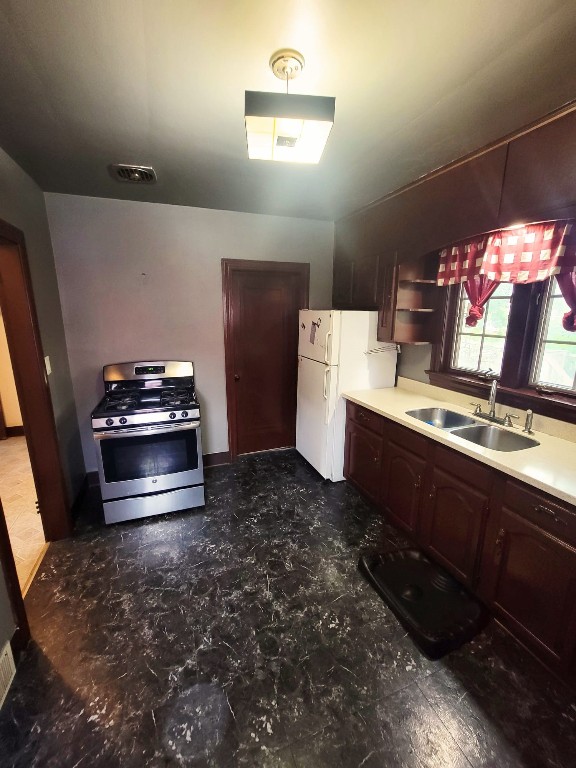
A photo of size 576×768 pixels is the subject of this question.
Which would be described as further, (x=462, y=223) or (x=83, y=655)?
(x=462, y=223)

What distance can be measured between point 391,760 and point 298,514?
4.92 feet

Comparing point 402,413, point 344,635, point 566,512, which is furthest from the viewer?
point 402,413

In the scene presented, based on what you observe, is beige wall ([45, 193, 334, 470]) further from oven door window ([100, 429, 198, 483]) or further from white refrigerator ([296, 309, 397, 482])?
white refrigerator ([296, 309, 397, 482])

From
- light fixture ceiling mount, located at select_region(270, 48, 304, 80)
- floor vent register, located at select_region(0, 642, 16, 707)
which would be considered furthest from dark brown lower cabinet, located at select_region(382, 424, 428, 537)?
floor vent register, located at select_region(0, 642, 16, 707)

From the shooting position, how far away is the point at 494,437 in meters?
2.10

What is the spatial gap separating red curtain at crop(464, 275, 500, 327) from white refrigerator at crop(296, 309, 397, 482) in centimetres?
76

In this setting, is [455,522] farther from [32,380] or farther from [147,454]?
[32,380]

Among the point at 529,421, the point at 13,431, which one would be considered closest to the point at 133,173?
the point at 529,421

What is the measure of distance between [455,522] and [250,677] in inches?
52.2

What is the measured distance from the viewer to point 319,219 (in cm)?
334

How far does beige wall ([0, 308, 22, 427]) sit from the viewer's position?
12.7 ft

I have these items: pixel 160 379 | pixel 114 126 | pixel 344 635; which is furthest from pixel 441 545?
pixel 114 126

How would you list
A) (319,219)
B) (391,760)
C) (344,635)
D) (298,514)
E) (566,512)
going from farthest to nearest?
(319,219) → (298,514) → (344,635) → (566,512) → (391,760)

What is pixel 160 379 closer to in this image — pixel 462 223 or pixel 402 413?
pixel 402 413
